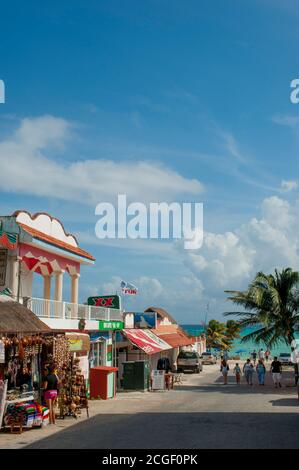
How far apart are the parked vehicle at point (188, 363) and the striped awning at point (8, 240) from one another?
2496 centimetres

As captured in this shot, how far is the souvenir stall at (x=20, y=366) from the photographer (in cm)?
1445

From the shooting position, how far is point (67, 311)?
883 inches

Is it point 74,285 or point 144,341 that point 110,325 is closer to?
point 74,285

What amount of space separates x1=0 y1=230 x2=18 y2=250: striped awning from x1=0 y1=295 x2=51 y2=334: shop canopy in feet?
6.71

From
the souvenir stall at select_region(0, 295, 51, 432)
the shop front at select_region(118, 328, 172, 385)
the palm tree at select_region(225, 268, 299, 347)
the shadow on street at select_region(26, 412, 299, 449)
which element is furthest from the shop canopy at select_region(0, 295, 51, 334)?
the palm tree at select_region(225, 268, 299, 347)

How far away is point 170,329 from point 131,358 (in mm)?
14225

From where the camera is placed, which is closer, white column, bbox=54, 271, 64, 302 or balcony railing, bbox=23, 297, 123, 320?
balcony railing, bbox=23, 297, 123, 320

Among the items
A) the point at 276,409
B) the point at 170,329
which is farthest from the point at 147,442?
the point at 170,329

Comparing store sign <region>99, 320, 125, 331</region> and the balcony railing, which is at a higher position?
the balcony railing

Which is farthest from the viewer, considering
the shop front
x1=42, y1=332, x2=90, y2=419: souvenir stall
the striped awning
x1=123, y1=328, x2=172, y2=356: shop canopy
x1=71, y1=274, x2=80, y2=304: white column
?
x1=123, y1=328, x2=172, y2=356: shop canopy

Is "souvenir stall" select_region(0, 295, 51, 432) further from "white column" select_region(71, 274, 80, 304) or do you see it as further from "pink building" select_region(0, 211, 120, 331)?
"white column" select_region(71, 274, 80, 304)

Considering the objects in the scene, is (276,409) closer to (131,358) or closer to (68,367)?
(68,367)

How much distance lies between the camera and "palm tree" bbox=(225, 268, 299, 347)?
31438mm

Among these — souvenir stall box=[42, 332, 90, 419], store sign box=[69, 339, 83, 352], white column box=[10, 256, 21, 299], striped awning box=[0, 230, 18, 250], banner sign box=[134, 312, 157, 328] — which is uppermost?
striped awning box=[0, 230, 18, 250]
